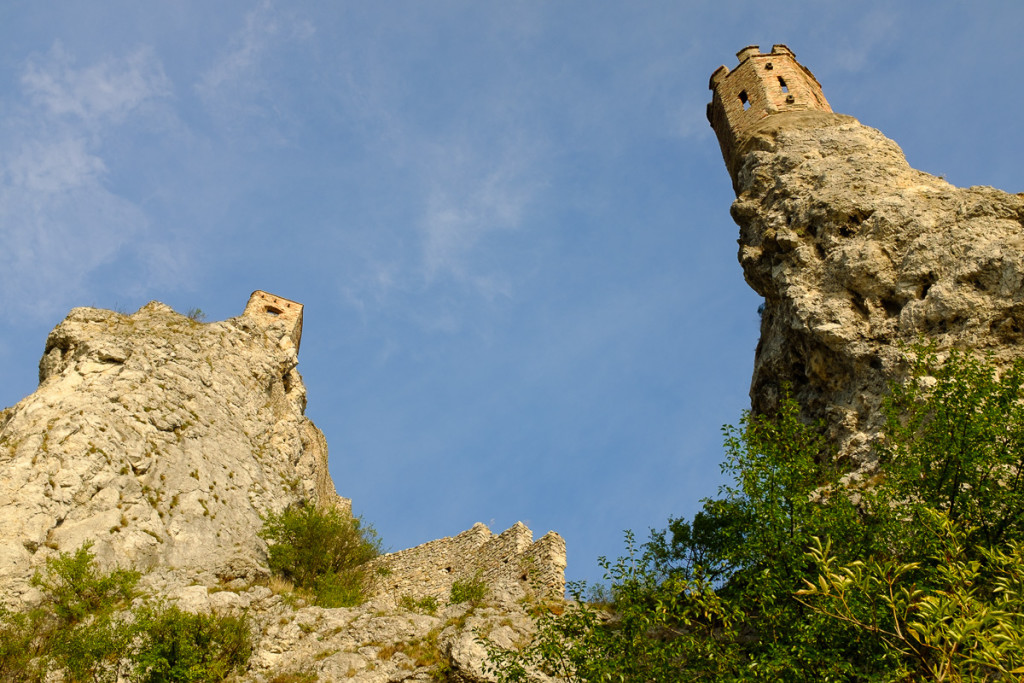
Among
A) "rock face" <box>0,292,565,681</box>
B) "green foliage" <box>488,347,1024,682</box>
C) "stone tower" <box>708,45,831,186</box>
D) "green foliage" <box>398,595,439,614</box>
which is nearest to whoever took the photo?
"green foliage" <box>488,347,1024,682</box>

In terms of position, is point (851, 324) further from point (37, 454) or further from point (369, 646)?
point (37, 454)

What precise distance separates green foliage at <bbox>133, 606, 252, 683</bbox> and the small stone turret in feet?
66.9

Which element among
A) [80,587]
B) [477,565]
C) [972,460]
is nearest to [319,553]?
[477,565]

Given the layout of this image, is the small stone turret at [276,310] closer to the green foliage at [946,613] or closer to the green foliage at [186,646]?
the green foliage at [186,646]

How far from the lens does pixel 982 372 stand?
1193cm

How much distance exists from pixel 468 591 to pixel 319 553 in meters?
4.17

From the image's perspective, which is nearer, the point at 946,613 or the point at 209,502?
the point at 946,613

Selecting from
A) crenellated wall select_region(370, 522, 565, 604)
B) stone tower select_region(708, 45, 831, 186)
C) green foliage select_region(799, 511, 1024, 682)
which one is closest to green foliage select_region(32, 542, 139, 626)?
crenellated wall select_region(370, 522, 565, 604)

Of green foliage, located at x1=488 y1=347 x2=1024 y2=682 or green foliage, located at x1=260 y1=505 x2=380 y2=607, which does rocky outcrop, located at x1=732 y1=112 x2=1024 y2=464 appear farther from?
green foliage, located at x1=260 y1=505 x2=380 y2=607

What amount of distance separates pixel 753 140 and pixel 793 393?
410 inches

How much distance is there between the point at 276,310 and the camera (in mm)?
35781

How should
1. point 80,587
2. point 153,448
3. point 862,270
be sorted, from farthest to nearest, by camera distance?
point 153,448
point 862,270
point 80,587

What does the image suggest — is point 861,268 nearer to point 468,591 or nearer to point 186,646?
point 468,591

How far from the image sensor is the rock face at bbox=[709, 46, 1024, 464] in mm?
16047
